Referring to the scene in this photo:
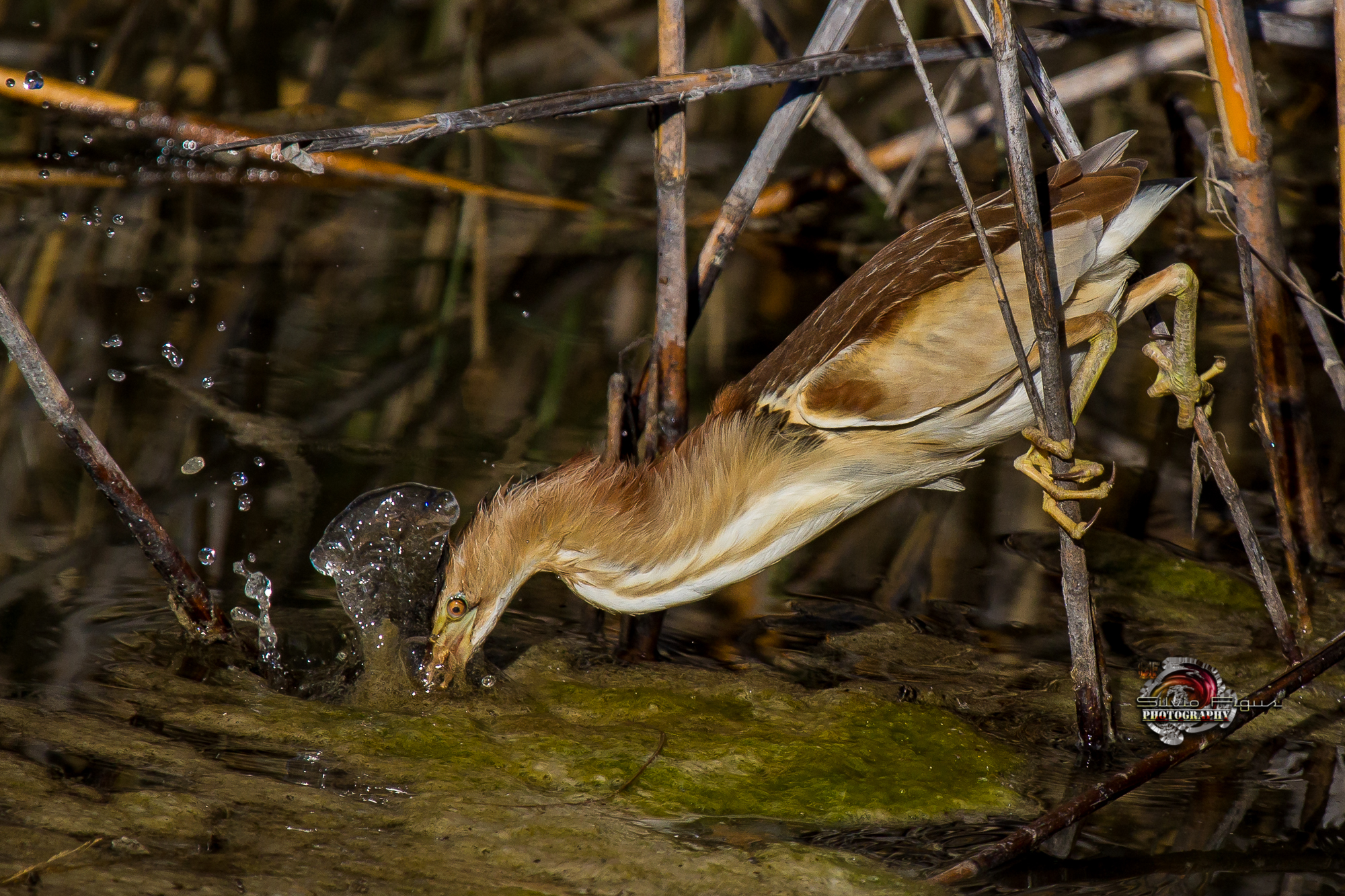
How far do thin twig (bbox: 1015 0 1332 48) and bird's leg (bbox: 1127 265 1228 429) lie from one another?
598mm

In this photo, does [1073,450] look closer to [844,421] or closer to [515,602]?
[844,421]

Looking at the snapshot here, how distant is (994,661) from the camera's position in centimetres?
294

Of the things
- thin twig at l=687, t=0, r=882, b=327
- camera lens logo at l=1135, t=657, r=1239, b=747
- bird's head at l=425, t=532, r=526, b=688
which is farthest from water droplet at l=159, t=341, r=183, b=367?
camera lens logo at l=1135, t=657, r=1239, b=747

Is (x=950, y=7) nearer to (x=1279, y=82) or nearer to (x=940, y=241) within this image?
(x=1279, y=82)

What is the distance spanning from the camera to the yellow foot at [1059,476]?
7.25ft

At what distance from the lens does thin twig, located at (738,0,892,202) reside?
367 cm

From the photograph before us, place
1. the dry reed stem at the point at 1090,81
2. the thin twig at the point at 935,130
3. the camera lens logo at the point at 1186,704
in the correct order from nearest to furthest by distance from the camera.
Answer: the camera lens logo at the point at 1186,704, the dry reed stem at the point at 1090,81, the thin twig at the point at 935,130

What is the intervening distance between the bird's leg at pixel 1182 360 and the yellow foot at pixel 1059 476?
1.18ft

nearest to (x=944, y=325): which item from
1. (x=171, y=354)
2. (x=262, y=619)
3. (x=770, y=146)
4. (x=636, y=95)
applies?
(x=770, y=146)

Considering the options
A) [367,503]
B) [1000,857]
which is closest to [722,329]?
[367,503]

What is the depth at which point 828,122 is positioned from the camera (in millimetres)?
4230

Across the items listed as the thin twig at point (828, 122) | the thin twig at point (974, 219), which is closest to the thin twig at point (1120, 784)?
the thin twig at point (974, 219)

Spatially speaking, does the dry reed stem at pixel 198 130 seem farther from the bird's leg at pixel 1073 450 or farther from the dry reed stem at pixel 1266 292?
the bird's leg at pixel 1073 450

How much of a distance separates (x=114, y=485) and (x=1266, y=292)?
8.23 ft
